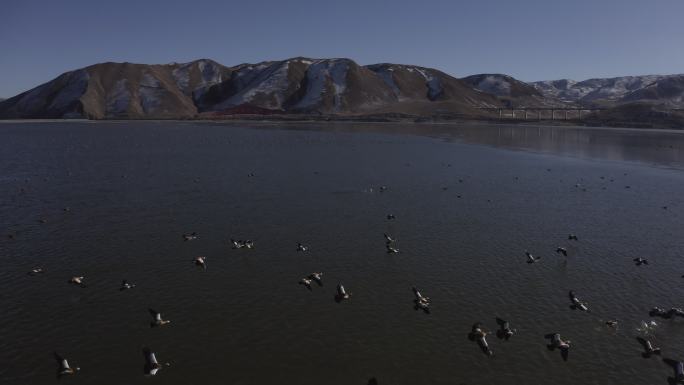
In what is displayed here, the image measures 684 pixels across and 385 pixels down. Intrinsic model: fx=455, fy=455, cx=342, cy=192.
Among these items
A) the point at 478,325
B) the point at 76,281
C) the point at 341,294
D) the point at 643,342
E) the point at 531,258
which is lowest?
the point at 643,342

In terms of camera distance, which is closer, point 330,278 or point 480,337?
point 480,337

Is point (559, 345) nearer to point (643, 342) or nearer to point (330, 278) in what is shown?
point (643, 342)

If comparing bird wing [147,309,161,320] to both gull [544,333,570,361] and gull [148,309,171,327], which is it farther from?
gull [544,333,570,361]

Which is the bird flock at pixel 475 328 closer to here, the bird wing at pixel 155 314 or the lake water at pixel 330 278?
the bird wing at pixel 155 314

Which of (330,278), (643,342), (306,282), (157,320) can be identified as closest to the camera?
(643,342)

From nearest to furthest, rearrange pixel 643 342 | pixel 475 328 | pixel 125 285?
pixel 643 342 < pixel 475 328 < pixel 125 285

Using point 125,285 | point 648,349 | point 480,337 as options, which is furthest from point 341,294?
point 648,349

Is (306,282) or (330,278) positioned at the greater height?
(306,282)

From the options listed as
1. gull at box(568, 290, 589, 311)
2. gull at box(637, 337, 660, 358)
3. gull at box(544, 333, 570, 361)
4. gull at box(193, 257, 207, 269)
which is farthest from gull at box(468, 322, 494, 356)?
gull at box(193, 257, 207, 269)
